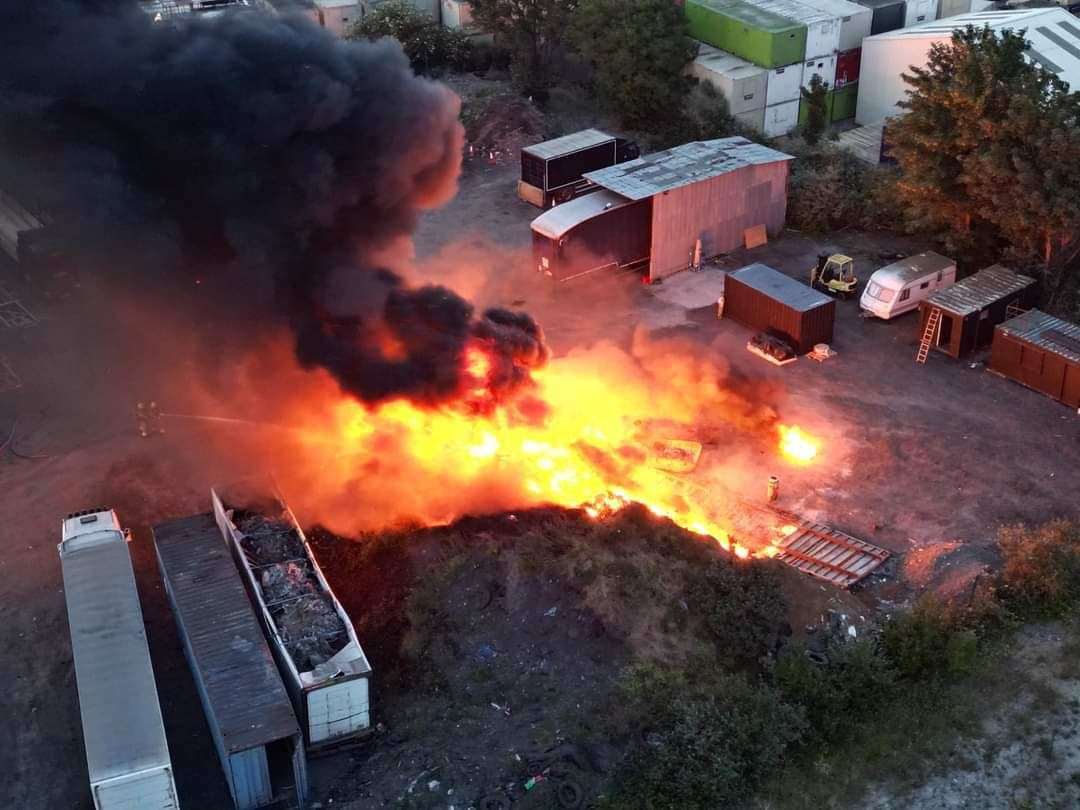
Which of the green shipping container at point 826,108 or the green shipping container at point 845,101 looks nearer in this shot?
the green shipping container at point 826,108

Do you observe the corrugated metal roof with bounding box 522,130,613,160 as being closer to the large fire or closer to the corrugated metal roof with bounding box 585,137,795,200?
the corrugated metal roof with bounding box 585,137,795,200

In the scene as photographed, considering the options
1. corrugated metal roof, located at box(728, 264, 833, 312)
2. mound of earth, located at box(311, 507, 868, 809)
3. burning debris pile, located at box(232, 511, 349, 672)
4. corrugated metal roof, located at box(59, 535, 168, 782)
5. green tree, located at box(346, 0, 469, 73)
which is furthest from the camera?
green tree, located at box(346, 0, 469, 73)

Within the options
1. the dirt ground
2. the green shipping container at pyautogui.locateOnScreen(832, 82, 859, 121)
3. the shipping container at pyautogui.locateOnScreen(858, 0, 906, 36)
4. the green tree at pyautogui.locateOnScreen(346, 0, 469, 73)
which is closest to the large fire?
the dirt ground

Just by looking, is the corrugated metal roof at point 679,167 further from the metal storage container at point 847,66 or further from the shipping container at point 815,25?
the metal storage container at point 847,66

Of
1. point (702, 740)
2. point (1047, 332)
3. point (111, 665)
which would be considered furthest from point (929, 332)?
point (111, 665)

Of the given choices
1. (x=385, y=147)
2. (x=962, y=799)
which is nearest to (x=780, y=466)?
(x=962, y=799)

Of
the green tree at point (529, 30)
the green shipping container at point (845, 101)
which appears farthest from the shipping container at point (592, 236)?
the green tree at point (529, 30)
